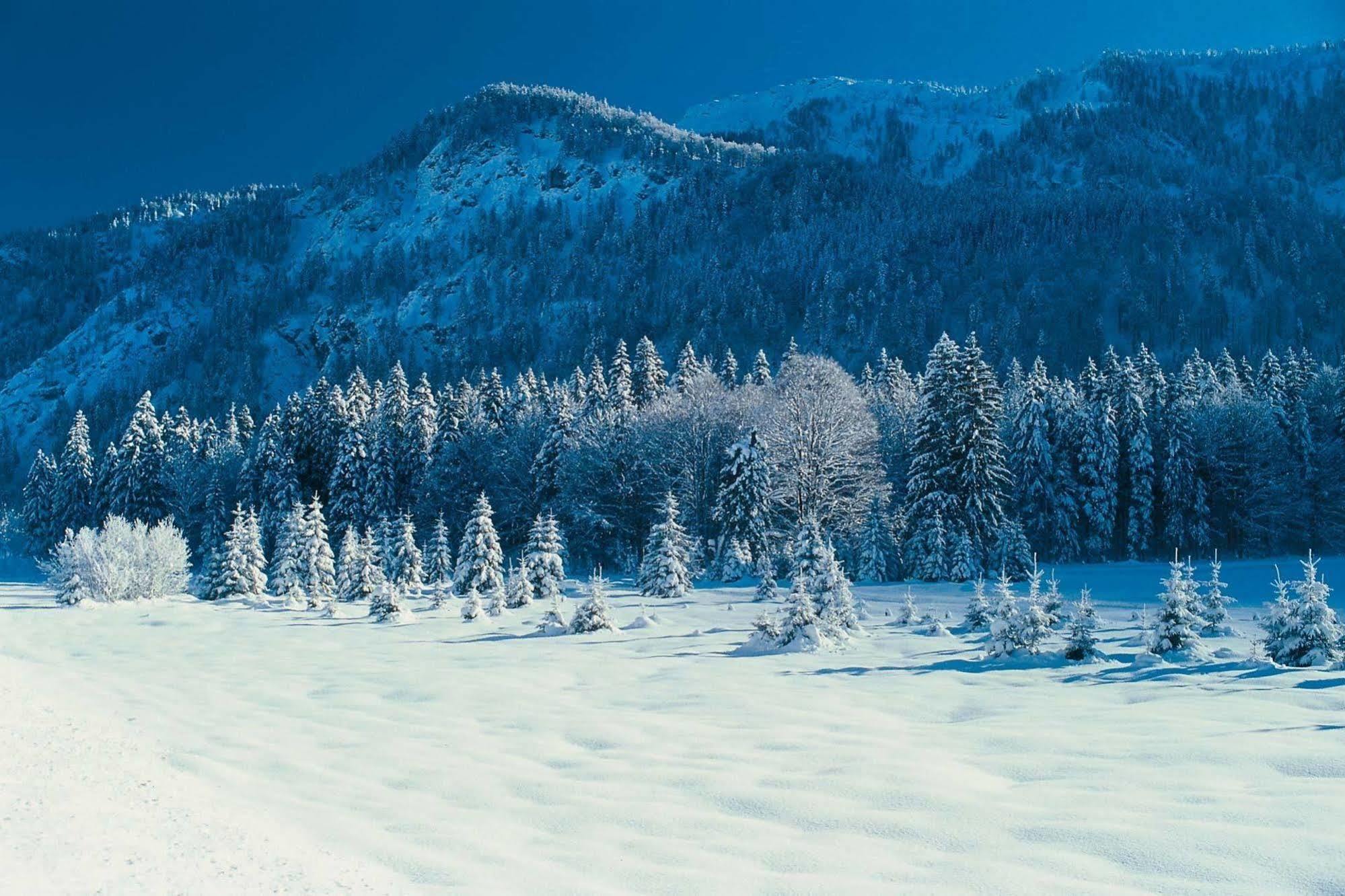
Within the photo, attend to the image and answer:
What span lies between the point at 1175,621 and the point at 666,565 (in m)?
18.4

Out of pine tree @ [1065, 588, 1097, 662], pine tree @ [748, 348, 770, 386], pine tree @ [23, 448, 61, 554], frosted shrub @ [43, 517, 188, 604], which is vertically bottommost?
pine tree @ [1065, 588, 1097, 662]

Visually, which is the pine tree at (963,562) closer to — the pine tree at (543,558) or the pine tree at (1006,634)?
the pine tree at (543,558)

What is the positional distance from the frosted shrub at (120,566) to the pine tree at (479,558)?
12.8m

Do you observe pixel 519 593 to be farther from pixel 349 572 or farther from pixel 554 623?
pixel 349 572

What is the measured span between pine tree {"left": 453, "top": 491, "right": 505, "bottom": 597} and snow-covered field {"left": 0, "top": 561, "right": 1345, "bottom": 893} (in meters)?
15.6

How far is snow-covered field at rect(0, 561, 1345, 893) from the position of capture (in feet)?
17.1

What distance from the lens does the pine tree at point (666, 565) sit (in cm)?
2944

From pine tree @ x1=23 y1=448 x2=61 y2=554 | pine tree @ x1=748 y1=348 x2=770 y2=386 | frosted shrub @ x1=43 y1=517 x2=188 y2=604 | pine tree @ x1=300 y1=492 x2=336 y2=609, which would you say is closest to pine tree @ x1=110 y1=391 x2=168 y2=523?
pine tree @ x1=23 y1=448 x2=61 y2=554

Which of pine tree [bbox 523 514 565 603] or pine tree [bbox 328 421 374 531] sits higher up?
pine tree [bbox 328 421 374 531]

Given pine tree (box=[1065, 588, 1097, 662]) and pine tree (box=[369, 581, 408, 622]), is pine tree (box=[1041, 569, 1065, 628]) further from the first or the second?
pine tree (box=[369, 581, 408, 622])

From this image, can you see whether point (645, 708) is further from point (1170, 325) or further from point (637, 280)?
point (637, 280)

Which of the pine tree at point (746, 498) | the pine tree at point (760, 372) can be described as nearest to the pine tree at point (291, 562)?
the pine tree at point (746, 498)

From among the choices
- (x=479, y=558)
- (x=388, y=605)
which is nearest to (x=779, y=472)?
(x=479, y=558)

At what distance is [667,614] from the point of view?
24.1m
